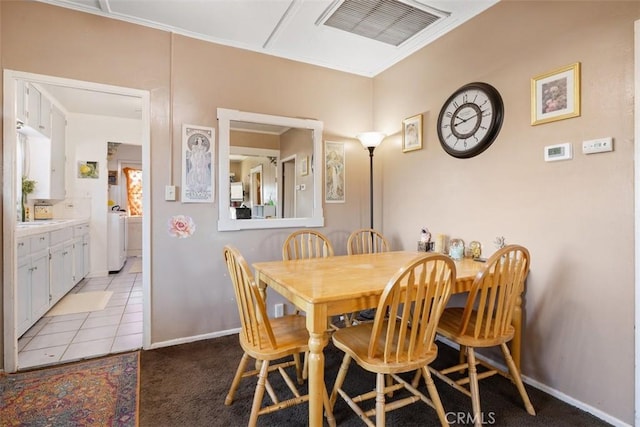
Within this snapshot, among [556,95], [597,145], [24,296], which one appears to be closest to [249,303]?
[597,145]

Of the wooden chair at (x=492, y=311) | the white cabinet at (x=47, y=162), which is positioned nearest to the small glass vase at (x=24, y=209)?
the white cabinet at (x=47, y=162)

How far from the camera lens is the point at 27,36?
2119 mm

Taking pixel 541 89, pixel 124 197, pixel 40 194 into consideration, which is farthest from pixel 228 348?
pixel 124 197

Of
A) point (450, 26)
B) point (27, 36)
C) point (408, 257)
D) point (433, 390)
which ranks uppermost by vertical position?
point (450, 26)

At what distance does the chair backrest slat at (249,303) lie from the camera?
141 cm

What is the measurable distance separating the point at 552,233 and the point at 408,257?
891mm

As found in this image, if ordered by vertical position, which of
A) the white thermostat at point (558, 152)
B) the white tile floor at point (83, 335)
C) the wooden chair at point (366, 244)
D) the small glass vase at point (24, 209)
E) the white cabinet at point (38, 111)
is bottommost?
the white tile floor at point (83, 335)

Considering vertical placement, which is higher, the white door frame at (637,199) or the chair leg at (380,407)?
the white door frame at (637,199)

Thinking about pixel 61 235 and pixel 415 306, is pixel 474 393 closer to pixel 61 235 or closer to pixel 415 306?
pixel 415 306

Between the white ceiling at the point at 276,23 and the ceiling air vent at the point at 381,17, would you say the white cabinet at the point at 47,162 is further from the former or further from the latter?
the ceiling air vent at the point at 381,17

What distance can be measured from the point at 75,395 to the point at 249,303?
131cm

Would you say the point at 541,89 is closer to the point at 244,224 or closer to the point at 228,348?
the point at 244,224

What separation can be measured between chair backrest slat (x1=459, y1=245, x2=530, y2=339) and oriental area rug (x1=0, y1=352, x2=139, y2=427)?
182cm

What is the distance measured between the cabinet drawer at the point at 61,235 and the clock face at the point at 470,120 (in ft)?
12.8
